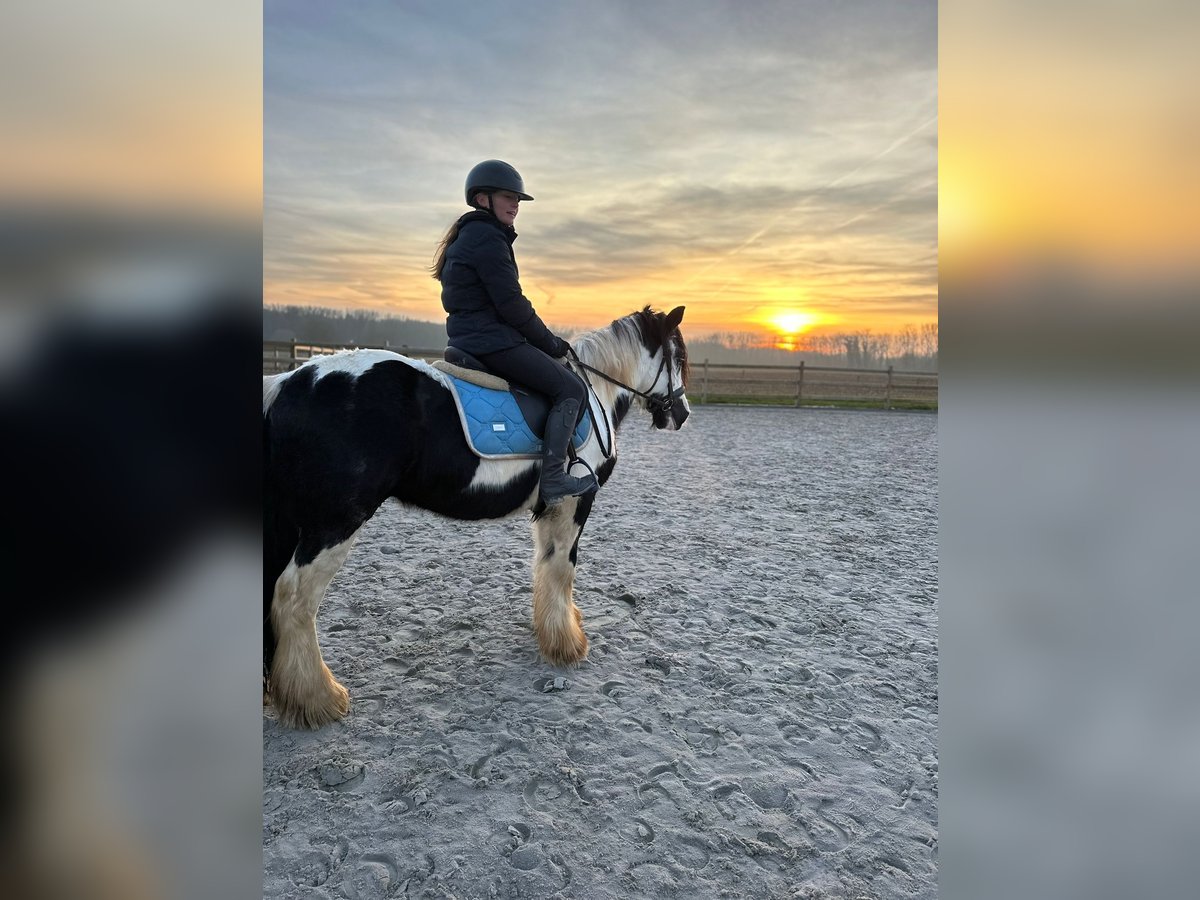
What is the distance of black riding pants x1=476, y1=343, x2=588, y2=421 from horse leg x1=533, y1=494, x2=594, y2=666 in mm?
597

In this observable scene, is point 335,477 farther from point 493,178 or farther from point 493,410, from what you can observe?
point 493,178

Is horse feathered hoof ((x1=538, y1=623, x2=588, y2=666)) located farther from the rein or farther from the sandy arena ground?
the rein

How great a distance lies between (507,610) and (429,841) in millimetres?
1994

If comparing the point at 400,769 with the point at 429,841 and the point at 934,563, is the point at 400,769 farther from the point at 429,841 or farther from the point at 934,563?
the point at 934,563

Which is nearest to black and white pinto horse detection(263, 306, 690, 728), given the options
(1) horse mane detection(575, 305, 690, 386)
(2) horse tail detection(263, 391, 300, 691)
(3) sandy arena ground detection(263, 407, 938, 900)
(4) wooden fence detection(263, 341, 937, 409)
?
(2) horse tail detection(263, 391, 300, 691)

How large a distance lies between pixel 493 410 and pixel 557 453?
1.22 ft

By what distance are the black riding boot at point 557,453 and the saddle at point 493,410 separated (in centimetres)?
6

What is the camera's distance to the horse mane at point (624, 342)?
4.04 metres

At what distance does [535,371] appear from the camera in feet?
10.5

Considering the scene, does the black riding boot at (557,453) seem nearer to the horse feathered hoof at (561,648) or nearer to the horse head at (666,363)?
the horse feathered hoof at (561,648)

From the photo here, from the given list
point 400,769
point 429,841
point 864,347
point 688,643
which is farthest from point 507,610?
point 864,347

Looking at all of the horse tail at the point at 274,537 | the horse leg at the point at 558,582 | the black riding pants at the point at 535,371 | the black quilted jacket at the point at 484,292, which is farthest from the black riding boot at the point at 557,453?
the horse tail at the point at 274,537
